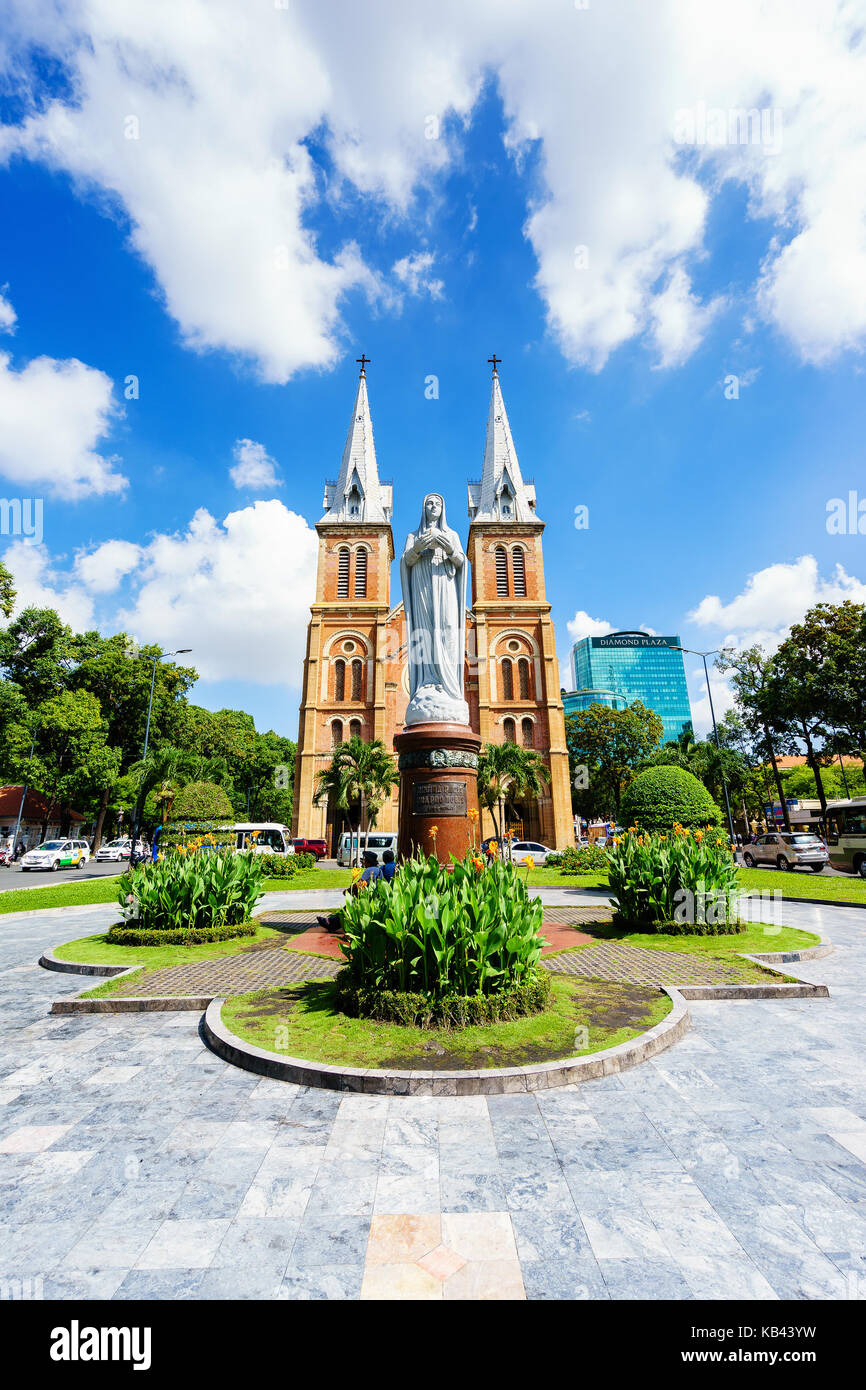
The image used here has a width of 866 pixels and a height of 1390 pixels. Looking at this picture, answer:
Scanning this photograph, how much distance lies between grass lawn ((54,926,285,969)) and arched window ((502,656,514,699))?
3092cm

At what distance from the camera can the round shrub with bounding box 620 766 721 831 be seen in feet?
45.5

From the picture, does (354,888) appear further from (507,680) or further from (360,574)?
(360,574)

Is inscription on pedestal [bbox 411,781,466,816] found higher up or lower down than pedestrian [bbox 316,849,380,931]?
higher up

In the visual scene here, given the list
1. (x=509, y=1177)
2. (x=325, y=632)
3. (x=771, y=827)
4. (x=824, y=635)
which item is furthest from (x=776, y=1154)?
(x=771, y=827)

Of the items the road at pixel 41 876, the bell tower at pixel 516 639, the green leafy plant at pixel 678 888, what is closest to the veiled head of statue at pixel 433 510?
the green leafy plant at pixel 678 888

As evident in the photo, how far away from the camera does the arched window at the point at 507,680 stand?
130 ft

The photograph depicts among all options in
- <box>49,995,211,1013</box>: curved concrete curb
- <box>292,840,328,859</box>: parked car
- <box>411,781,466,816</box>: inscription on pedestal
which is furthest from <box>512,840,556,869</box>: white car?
<box>49,995,211,1013</box>: curved concrete curb

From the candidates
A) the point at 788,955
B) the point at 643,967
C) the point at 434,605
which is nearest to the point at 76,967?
the point at 643,967

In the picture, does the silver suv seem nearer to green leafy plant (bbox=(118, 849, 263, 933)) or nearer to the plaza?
the plaza

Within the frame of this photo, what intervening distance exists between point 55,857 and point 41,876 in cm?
445

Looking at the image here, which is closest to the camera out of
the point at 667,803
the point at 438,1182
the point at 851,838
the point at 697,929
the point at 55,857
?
the point at 438,1182

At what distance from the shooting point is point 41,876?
27.3 metres

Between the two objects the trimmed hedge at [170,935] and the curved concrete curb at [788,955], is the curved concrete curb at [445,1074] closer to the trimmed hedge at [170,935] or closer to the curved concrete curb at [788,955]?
the curved concrete curb at [788,955]
